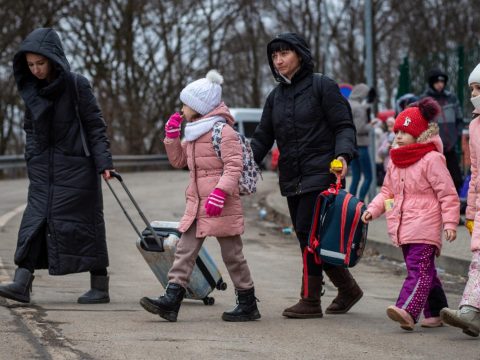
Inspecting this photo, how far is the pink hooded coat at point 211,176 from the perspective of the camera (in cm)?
688

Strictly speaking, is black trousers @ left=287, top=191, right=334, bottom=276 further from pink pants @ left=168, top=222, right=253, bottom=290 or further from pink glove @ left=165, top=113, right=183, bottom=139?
pink glove @ left=165, top=113, right=183, bottom=139

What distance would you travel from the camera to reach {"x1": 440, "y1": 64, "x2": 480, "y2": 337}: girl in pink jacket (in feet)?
20.9

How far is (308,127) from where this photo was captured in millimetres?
7180

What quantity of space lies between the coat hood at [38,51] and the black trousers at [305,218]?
169 cm

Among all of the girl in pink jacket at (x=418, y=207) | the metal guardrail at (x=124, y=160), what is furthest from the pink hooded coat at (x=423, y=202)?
the metal guardrail at (x=124, y=160)

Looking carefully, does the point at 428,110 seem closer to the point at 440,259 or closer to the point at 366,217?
the point at 366,217

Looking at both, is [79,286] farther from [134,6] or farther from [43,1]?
[134,6]

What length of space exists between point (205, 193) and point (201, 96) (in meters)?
0.58

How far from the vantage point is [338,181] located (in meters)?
7.03

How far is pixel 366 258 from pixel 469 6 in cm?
2975

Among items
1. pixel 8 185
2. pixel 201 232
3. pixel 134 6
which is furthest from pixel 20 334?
pixel 134 6

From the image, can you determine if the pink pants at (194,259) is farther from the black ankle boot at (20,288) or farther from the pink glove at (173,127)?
the black ankle boot at (20,288)

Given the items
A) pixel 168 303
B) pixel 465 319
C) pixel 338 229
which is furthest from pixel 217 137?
pixel 465 319

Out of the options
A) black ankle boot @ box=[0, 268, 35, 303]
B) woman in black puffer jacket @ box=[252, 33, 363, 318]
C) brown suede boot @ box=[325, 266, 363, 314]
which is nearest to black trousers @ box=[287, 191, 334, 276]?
woman in black puffer jacket @ box=[252, 33, 363, 318]
